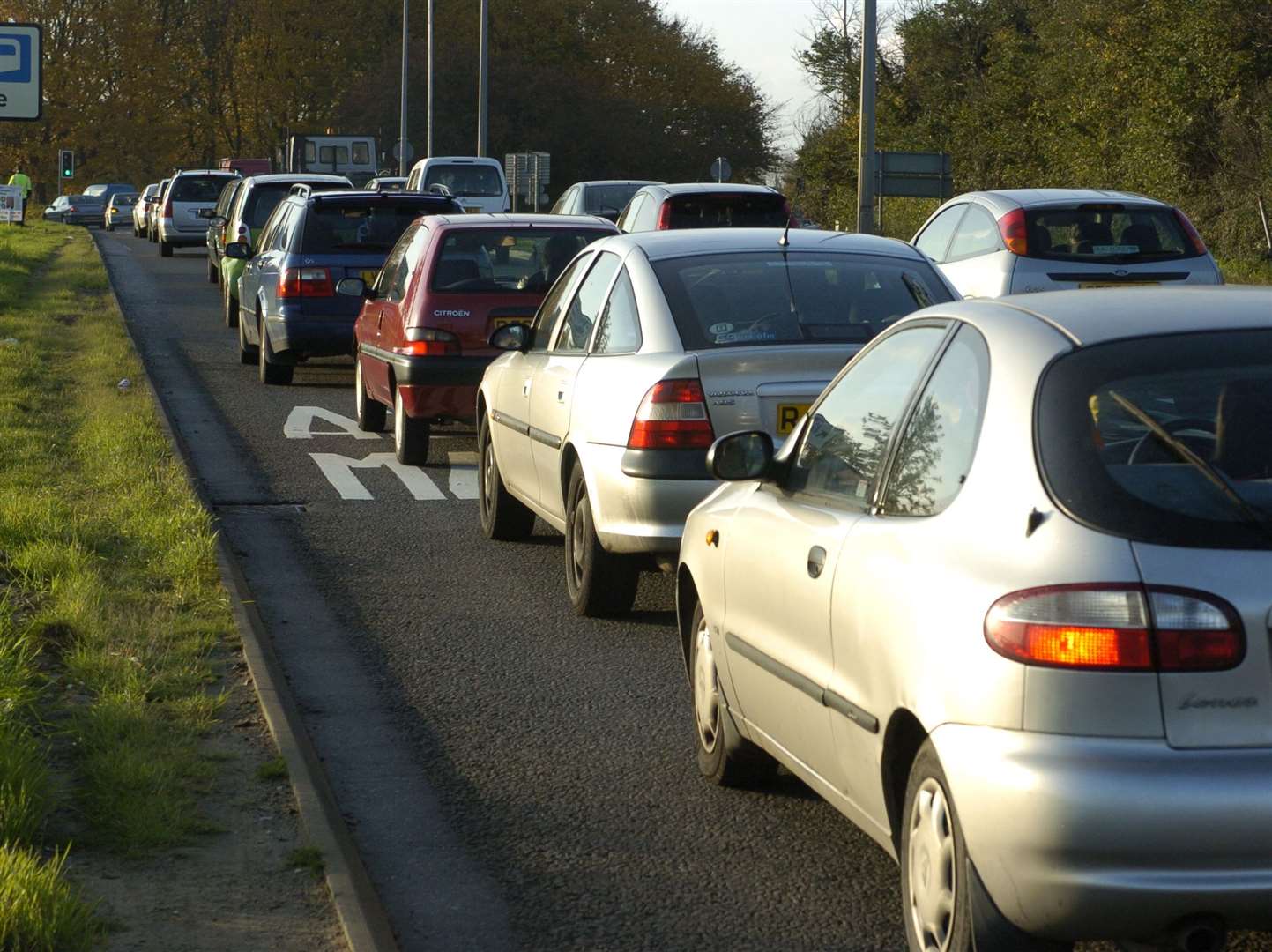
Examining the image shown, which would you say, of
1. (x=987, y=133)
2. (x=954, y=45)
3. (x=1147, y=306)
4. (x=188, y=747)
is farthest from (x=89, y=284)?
(x=1147, y=306)

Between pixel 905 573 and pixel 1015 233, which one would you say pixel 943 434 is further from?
pixel 1015 233

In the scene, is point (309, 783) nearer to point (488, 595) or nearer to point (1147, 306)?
point (1147, 306)

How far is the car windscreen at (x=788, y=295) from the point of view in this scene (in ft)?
27.1

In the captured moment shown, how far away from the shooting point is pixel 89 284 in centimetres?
3231

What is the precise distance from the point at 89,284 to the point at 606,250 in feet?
80.7

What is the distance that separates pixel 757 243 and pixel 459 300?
14.8 feet

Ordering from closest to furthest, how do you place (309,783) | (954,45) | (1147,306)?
1. (1147,306)
2. (309,783)
3. (954,45)

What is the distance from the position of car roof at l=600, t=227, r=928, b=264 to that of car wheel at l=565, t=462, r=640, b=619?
1.03 m

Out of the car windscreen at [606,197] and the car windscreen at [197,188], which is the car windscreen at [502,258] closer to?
the car windscreen at [606,197]

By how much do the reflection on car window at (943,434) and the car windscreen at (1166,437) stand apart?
26 cm

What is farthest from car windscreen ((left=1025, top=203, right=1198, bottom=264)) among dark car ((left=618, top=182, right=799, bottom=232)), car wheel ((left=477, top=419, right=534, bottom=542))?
car wheel ((left=477, top=419, right=534, bottom=542))

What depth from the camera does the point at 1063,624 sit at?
12.4 ft

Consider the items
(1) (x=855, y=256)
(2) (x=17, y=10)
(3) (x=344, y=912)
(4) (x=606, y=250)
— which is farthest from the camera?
(2) (x=17, y=10)

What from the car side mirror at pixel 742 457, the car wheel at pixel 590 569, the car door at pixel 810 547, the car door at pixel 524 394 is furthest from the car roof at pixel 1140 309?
the car door at pixel 524 394
